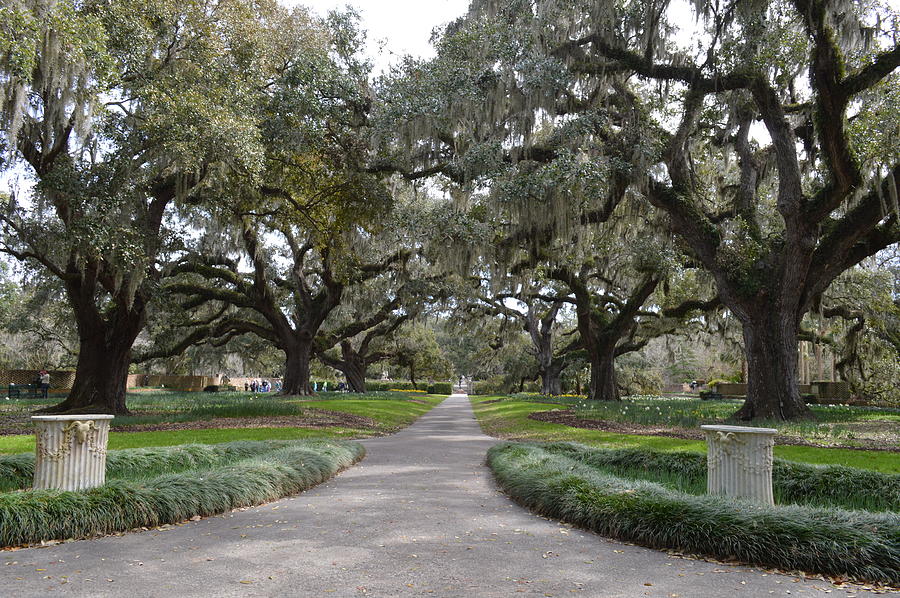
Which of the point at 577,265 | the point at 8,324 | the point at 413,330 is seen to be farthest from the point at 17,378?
the point at 577,265

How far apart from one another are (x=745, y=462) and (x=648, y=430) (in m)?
8.22

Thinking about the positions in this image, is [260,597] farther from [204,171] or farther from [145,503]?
[204,171]

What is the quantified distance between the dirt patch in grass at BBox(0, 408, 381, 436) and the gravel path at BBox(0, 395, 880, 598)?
823 centimetres

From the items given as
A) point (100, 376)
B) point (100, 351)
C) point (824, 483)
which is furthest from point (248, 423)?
point (824, 483)

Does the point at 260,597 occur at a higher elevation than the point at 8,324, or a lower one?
lower

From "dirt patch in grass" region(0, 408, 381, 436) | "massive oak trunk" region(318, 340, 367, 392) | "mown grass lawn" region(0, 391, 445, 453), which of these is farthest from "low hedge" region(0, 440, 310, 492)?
"massive oak trunk" region(318, 340, 367, 392)

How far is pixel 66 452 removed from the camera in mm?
5734

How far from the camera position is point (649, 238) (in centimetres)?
1900

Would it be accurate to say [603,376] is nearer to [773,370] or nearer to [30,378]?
[773,370]

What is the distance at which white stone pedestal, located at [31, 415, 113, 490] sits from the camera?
5668mm

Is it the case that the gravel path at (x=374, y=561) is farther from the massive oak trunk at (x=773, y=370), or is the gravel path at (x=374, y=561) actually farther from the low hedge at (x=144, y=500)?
the massive oak trunk at (x=773, y=370)

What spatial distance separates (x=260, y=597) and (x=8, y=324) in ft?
105

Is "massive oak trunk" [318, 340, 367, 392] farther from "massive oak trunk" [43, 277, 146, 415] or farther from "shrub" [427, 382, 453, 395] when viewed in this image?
"massive oak trunk" [43, 277, 146, 415]

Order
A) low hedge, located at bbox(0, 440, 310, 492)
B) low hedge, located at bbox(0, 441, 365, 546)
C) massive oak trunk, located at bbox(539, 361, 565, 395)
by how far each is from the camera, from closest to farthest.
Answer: low hedge, located at bbox(0, 441, 365, 546) → low hedge, located at bbox(0, 440, 310, 492) → massive oak trunk, located at bbox(539, 361, 565, 395)
